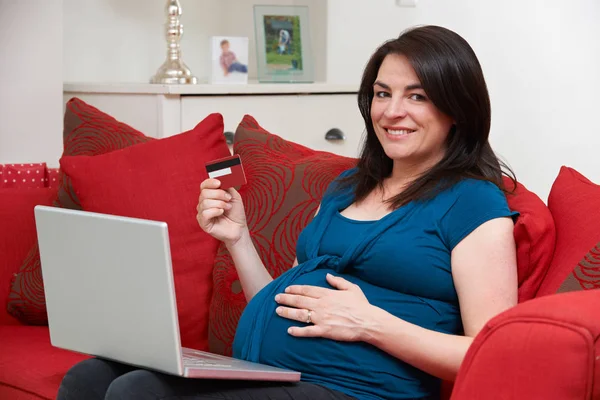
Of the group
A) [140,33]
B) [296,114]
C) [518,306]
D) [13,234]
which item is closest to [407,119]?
[518,306]

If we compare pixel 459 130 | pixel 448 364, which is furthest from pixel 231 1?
pixel 448 364

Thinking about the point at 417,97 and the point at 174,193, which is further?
the point at 174,193

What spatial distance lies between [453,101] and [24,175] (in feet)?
4.91

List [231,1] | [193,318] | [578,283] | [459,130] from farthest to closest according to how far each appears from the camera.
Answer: [231,1]
[193,318]
[459,130]
[578,283]

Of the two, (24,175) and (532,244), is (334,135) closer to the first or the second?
(24,175)

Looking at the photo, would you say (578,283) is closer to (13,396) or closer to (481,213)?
(481,213)

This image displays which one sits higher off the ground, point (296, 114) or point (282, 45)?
point (282, 45)

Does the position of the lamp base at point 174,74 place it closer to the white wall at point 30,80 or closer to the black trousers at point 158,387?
the white wall at point 30,80

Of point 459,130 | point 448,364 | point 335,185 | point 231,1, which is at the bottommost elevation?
point 448,364

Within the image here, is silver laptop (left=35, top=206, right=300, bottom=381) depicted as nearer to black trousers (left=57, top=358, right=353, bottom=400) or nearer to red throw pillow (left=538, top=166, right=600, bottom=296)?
black trousers (left=57, top=358, right=353, bottom=400)

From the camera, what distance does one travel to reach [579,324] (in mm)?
1023

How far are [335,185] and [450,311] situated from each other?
0.41 meters

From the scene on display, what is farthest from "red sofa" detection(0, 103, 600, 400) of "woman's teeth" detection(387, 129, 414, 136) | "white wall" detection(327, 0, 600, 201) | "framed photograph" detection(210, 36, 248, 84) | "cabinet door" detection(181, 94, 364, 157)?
"white wall" detection(327, 0, 600, 201)

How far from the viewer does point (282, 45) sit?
311 cm
